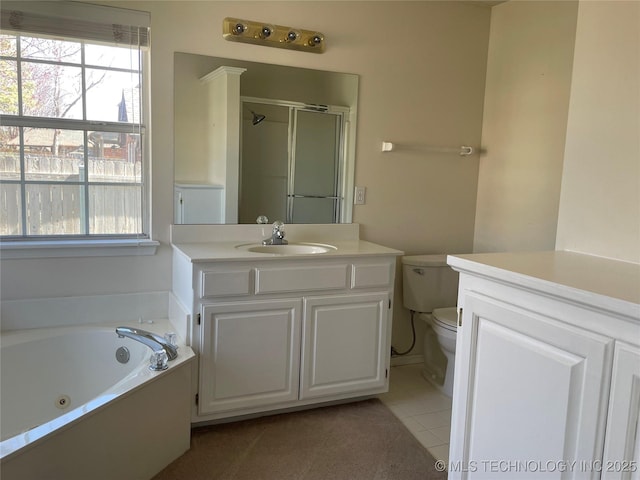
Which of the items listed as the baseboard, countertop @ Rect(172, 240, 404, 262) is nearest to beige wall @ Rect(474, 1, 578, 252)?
the baseboard

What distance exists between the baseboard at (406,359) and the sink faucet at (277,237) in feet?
3.84

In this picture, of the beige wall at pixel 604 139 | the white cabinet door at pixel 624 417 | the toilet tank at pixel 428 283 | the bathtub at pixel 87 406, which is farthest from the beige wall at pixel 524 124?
the bathtub at pixel 87 406

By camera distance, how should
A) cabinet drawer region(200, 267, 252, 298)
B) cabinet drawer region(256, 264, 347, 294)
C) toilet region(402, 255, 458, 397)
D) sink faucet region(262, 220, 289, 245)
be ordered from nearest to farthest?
1. cabinet drawer region(200, 267, 252, 298)
2. cabinet drawer region(256, 264, 347, 294)
3. sink faucet region(262, 220, 289, 245)
4. toilet region(402, 255, 458, 397)

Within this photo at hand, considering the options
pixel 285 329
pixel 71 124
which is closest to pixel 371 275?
pixel 285 329

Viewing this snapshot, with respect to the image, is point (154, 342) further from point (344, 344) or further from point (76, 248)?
point (344, 344)

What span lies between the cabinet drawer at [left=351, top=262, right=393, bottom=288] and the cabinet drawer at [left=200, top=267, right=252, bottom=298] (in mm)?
550

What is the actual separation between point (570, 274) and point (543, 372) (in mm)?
263

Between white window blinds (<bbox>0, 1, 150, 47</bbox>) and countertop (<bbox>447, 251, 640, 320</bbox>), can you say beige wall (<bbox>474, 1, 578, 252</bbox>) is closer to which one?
countertop (<bbox>447, 251, 640, 320</bbox>)

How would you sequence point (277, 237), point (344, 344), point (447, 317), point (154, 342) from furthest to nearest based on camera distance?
point (447, 317) → point (277, 237) → point (344, 344) → point (154, 342)

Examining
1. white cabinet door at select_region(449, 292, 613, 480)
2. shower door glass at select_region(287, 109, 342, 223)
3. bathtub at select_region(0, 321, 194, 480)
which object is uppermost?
shower door glass at select_region(287, 109, 342, 223)

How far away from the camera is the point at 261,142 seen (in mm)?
2727

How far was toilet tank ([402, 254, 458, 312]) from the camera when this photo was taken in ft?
9.96

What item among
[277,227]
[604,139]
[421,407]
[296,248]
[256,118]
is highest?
[256,118]

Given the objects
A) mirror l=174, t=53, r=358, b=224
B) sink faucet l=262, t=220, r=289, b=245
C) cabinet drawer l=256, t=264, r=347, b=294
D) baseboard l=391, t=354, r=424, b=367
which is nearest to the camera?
cabinet drawer l=256, t=264, r=347, b=294
